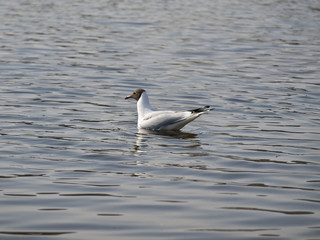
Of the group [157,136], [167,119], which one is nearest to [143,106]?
[167,119]

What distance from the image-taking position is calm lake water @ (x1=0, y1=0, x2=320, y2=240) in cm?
700

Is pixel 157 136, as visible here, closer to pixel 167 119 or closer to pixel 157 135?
pixel 157 135

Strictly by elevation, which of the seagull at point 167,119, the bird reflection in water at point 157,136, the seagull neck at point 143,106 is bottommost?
the bird reflection in water at point 157,136

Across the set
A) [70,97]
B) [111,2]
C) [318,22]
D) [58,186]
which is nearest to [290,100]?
[70,97]

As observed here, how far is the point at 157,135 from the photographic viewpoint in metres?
11.8

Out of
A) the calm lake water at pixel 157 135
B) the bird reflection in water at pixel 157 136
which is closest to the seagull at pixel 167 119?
the bird reflection in water at pixel 157 136

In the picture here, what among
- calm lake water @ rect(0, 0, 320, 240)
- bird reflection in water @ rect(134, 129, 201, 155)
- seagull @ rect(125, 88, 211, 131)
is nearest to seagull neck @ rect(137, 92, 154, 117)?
seagull @ rect(125, 88, 211, 131)

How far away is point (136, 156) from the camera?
32.2 ft

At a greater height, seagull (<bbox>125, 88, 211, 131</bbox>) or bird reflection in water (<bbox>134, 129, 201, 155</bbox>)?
seagull (<bbox>125, 88, 211, 131</bbox>)

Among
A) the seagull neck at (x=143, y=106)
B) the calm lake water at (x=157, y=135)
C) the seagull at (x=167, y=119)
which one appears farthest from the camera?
the seagull neck at (x=143, y=106)

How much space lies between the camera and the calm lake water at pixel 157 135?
7.00 m

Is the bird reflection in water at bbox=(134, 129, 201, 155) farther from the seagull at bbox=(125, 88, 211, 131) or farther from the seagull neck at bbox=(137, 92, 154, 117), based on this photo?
the seagull neck at bbox=(137, 92, 154, 117)

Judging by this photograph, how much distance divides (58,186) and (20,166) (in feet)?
3.75

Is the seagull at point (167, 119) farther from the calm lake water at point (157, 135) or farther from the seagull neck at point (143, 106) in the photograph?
the calm lake water at point (157, 135)
